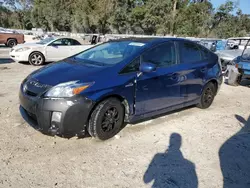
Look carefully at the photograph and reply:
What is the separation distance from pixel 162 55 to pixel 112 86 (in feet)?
4.24

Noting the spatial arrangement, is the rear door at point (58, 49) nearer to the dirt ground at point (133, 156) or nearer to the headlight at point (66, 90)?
the dirt ground at point (133, 156)

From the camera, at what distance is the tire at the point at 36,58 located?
9977mm

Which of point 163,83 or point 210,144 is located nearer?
point 210,144

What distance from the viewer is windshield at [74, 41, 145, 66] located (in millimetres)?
4004

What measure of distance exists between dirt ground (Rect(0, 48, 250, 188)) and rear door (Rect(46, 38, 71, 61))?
5733 millimetres

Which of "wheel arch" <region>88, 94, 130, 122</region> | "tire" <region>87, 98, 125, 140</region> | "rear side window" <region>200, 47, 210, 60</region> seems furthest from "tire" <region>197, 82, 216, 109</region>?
"tire" <region>87, 98, 125, 140</region>

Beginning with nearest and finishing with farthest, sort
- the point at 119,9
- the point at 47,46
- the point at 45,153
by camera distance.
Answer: the point at 45,153 < the point at 47,46 < the point at 119,9

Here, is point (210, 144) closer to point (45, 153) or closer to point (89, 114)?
point (89, 114)

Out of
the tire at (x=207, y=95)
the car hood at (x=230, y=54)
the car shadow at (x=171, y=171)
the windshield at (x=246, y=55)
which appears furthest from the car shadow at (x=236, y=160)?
the car hood at (x=230, y=54)

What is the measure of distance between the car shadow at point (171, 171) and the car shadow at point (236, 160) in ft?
1.41

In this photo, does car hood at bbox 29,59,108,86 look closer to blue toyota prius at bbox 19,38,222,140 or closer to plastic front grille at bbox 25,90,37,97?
blue toyota prius at bbox 19,38,222,140

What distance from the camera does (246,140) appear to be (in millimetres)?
4191

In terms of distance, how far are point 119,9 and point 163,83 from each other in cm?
3400


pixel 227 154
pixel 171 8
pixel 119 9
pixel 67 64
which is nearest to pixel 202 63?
pixel 227 154
